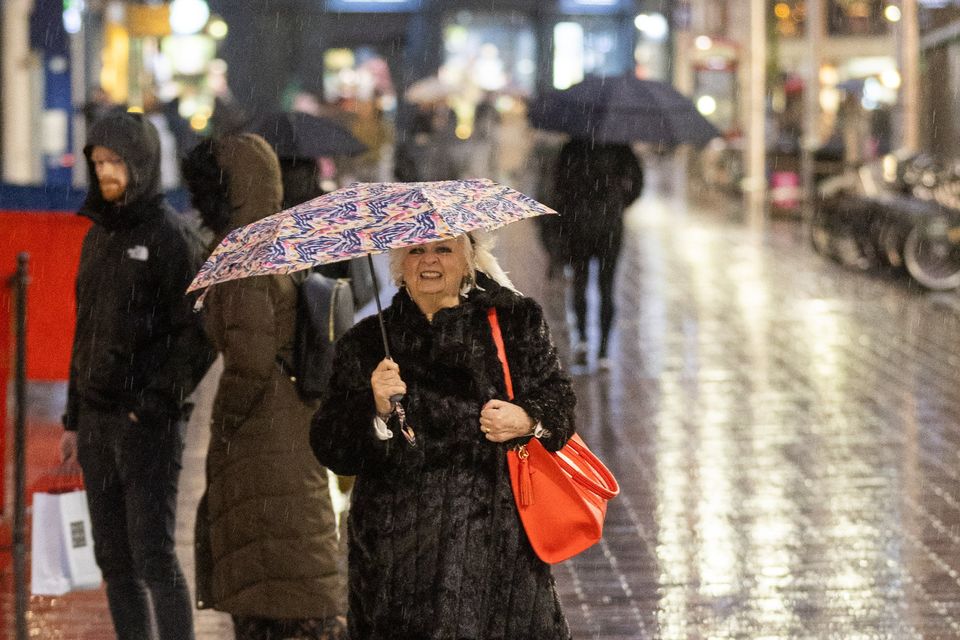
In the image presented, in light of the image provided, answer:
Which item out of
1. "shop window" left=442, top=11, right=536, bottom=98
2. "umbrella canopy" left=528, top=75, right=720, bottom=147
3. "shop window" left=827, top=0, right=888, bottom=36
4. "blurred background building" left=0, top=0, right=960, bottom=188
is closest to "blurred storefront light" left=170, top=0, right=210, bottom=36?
"blurred background building" left=0, top=0, right=960, bottom=188

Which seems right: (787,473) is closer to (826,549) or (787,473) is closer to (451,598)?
(826,549)

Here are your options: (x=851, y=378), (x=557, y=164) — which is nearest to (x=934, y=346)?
(x=851, y=378)

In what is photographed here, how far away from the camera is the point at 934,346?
13.2 meters

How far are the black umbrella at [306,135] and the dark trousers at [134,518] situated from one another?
3681 mm

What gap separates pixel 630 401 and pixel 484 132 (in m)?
15.9

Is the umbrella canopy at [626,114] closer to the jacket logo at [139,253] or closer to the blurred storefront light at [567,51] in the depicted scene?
the jacket logo at [139,253]

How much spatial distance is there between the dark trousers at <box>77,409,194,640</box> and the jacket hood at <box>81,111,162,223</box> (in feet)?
2.11

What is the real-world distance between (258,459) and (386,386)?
1319 millimetres

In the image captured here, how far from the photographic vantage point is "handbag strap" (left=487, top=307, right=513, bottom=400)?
4195 millimetres

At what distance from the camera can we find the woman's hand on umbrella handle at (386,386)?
13.2ft

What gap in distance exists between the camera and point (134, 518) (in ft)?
17.1

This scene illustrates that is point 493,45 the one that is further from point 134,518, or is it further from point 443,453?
point 443,453

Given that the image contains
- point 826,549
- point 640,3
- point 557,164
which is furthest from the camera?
point 640,3

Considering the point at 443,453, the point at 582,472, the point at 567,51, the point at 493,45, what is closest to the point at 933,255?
the point at 582,472
